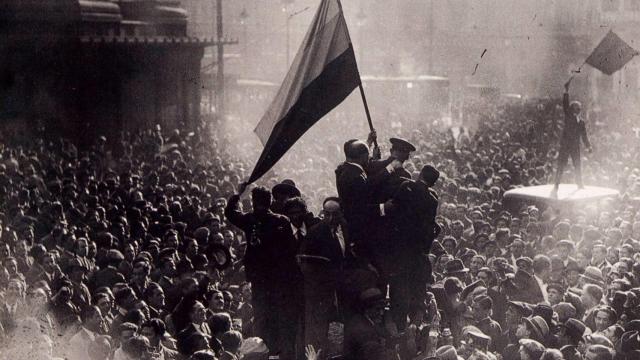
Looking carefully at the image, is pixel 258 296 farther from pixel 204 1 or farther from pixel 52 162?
pixel 204 1

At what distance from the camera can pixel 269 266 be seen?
28.3 feet

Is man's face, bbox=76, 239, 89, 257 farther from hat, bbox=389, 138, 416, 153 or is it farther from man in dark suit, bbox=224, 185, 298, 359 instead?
hat, bbox=389, 138, 416, 153

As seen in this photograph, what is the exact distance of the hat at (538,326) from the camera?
873cm

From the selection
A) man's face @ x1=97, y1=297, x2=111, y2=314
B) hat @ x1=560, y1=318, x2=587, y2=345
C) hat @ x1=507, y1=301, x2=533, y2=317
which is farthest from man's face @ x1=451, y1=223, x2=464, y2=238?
man's face @ x1=97, y1=297, x2=111, y2=314

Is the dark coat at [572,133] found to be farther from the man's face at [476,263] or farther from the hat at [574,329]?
the hat at [574,329]

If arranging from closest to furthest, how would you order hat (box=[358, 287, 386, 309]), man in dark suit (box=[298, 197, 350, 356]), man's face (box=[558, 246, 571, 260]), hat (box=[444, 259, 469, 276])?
man in dark suit (box=[298, 197, 350, 356]), hat (box=[358, 287, 386, 309]), hat (box=[444, 259, 469, 276]), man's face (box=[558, 246, 571, 260])

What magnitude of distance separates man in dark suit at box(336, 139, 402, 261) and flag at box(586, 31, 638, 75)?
41.6 feet

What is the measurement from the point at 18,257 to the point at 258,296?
413 centimetres

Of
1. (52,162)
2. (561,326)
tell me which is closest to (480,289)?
(561,326)

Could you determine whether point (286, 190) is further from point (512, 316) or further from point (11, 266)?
point (11, 266)

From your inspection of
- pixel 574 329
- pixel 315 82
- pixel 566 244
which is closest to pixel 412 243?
pixel 574 329

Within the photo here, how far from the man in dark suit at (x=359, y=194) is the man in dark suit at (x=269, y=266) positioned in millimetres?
662

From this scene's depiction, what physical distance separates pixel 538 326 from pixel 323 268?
2.26 metres

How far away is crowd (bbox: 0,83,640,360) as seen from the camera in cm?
850
